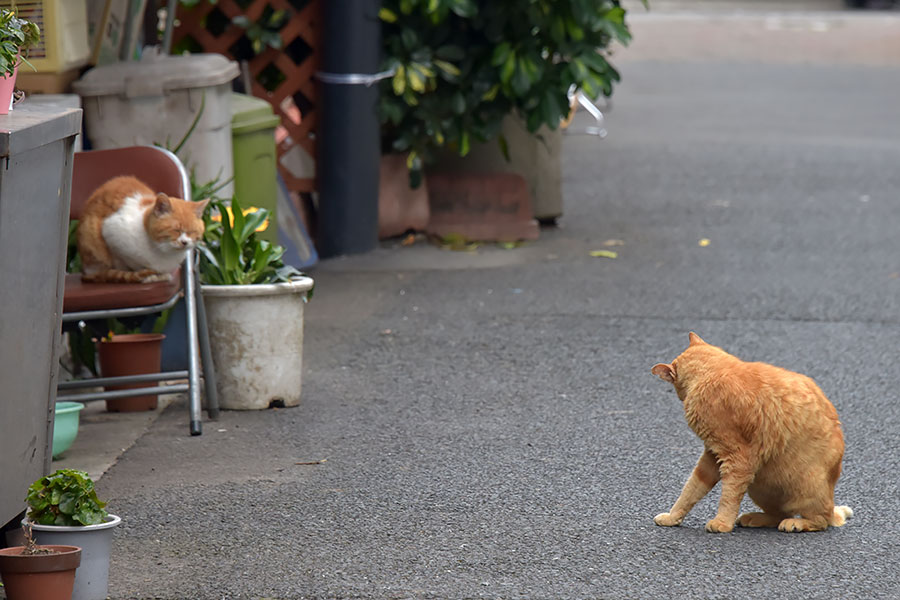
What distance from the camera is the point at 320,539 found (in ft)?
12.0

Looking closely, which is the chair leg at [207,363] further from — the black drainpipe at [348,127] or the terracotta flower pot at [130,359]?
the black drainpipe at [348,127]

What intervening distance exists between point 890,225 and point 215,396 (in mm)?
5603

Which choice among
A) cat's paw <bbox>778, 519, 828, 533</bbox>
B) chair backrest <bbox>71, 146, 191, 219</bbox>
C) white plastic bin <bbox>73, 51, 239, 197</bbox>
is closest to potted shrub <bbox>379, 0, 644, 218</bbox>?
white plastic bin <bbox>73, 51, 239, 197</bbox>

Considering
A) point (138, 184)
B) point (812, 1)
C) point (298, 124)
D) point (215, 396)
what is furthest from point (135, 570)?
point (812, 1)

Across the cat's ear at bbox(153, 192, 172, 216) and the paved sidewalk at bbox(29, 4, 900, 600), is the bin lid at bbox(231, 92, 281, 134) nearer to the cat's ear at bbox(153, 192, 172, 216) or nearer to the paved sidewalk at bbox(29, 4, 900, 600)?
the paved sidewalk at bbox(29, 4, 900, 600)

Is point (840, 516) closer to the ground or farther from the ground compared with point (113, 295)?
closer to the ground

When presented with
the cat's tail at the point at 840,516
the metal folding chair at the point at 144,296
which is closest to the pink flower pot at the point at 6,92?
the metal folding chair at the point at 144,296

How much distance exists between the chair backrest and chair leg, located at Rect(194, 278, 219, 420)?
0.47 metres

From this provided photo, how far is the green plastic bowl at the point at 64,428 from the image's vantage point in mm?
4336

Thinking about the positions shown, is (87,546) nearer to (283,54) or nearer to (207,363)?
(207,363)

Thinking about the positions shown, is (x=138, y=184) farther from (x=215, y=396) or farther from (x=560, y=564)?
(x=560, y=564)

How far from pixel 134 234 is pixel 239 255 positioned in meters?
0.56

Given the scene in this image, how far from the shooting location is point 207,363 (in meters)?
4.84

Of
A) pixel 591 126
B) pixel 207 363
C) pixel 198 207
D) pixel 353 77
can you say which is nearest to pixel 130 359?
pixel 207 363
